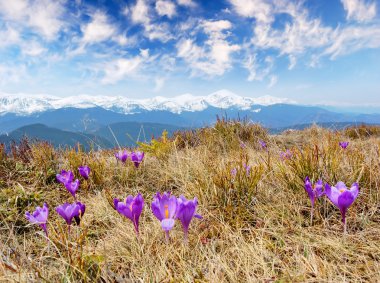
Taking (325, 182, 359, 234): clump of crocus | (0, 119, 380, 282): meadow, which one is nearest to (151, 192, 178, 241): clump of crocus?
(0, 119, 380, 282): meadow

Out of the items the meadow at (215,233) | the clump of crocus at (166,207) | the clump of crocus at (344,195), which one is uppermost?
the clump of crocus at (344,195)

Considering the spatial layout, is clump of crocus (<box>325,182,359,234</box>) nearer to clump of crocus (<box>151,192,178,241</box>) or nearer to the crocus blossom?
the crocus blossom

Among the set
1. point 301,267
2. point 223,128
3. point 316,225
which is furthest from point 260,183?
point 223,128

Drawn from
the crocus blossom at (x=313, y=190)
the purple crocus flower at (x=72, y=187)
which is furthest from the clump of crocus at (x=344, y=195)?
the purple crocus flower at (x=72, y=187)

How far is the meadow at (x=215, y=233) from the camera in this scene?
1742 millimetres

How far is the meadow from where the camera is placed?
68.6 inches

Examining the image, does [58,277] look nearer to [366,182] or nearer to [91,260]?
[91,260]

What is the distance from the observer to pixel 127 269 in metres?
2.03

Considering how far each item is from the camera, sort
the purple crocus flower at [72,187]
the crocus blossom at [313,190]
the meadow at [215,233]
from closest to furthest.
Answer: the meadow at [215,233] → the crocus blossom at [313,190] → the purple crocus flower at [72,187]

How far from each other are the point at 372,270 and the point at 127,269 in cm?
165

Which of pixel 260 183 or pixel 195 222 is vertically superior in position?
pixel 260 183

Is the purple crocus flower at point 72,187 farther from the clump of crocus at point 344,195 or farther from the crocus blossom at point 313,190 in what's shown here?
the clump of crocus at point 344,195

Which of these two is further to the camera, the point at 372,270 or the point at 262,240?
the point at 262,240

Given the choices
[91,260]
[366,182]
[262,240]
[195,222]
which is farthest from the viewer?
[366,182]
